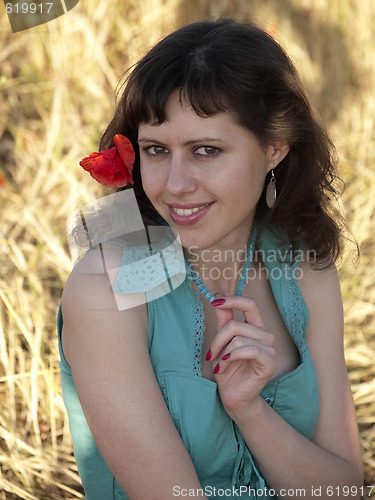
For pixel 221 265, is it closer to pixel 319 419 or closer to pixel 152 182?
pixel 152 182

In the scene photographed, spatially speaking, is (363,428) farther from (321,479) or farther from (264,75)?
(264,75)

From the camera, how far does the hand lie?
4.75ft

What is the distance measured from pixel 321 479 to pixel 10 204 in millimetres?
2191

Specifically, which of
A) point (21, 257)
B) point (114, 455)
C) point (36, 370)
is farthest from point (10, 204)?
point (114, 455)

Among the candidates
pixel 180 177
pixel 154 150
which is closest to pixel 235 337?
pixel 180 177

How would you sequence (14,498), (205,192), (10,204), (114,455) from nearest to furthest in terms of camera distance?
(114,455) < (205,192) < (14,498) < (10,204)

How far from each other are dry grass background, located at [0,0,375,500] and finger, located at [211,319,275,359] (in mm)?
A: 913

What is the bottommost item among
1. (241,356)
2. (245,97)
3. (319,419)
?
(319,419)

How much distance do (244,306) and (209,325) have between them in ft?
0.74

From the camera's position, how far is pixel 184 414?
151 cm

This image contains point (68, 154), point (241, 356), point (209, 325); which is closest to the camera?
point (241, 356)

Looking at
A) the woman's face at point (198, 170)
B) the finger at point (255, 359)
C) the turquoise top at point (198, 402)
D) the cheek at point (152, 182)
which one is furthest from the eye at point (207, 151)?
the finger at point (255, 359)

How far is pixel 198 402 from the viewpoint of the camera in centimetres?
152

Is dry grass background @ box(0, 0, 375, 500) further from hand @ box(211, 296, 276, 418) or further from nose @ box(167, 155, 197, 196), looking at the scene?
hand @ box(211, 296, 276, 418)
